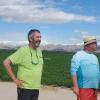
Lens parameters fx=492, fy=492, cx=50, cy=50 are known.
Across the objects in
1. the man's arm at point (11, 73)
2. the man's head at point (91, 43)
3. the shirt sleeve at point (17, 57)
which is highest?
the man's head at point (91, 43)

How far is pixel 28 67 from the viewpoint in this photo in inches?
330

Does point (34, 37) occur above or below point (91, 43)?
above

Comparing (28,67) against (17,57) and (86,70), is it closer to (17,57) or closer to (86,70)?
(17,57)

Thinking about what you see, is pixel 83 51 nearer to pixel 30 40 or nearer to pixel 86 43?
pixel 86 43

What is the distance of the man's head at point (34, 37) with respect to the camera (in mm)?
8406

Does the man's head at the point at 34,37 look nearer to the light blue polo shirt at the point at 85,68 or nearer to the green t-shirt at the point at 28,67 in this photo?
the green t-shirt at the point at 28,67

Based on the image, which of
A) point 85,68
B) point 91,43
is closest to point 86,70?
point 85,68

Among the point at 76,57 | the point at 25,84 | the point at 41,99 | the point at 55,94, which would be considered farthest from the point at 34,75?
the point at 55,94

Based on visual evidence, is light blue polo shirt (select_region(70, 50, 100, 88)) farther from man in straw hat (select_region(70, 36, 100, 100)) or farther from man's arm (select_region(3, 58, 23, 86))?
man's arm (select_region(3, 58, 23, 86))

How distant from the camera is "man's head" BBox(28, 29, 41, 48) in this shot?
8.41 meters

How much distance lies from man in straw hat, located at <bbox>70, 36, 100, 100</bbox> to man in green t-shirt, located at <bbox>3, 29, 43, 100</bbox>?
628 millimetres

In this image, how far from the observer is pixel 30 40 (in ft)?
27.9

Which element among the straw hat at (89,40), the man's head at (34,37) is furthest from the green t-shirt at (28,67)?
the straw hat at (89,40)

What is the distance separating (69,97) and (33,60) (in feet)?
21.2
